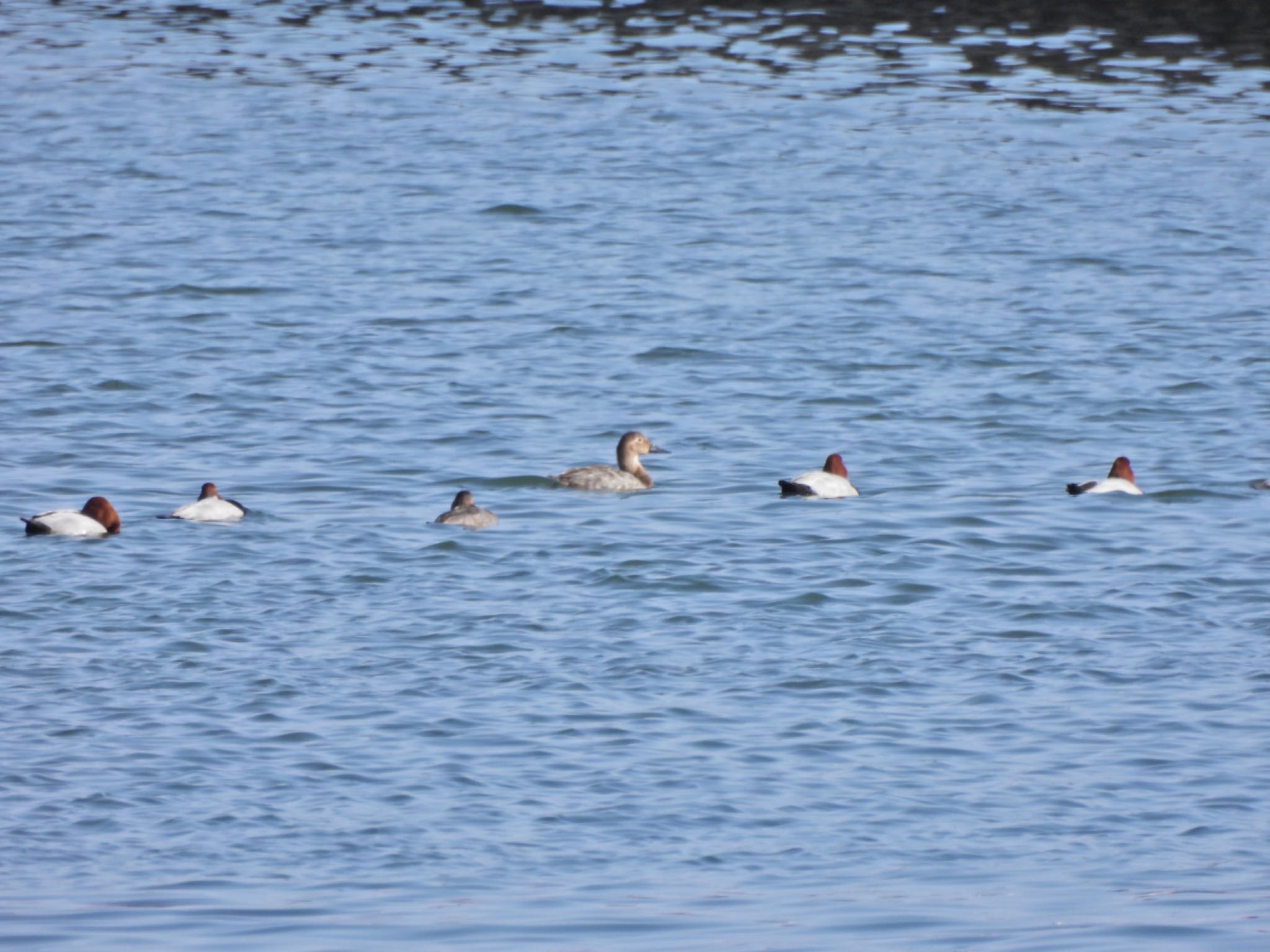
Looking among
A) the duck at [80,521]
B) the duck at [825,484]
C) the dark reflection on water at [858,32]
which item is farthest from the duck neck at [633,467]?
the dark reflection on water at [858,32]

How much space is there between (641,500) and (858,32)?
25.2 meters

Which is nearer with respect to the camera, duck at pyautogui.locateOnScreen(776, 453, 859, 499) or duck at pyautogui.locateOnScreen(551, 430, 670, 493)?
duck at pyautogui.locateOnScreen(776, 453, 859, 499)

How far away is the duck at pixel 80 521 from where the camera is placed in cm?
1644

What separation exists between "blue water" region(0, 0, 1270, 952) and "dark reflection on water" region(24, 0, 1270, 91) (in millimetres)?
294

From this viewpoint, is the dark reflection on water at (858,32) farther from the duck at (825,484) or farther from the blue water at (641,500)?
the duck at (825,484)

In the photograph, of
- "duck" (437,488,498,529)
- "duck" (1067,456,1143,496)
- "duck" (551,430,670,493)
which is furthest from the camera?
"duck" (551,430,670,493)

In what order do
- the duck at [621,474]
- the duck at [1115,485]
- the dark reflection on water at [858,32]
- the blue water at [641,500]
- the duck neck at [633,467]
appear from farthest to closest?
the dark reflection on water at [858,32] → the duck neck at [633,467] → the duck at [621,474] → the duck at [1115,485] → the blue water at [641,500]

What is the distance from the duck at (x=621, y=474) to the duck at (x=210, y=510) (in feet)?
10.0

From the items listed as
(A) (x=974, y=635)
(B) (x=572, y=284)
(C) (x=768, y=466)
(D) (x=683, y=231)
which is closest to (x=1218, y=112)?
(D) (x=683, y=231)

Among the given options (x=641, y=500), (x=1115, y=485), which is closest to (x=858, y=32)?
(x=641, y=500)

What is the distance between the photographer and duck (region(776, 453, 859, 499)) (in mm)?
18000

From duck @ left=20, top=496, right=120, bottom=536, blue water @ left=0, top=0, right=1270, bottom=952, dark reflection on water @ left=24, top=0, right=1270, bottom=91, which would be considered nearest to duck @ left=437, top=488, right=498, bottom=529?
blue water @ left=0, top=0, right=1270, bottom=952

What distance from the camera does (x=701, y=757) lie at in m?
11.8

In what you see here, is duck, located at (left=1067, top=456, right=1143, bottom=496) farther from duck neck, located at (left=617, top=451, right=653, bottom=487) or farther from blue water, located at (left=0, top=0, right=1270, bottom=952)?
duck neck, located at (left=617, top=451, right=653, bottom=487)
